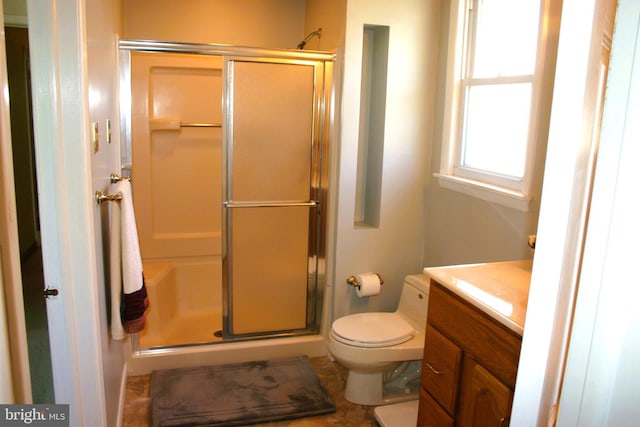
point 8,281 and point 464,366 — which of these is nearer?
point 8,281

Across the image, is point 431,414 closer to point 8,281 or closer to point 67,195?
point 67,195

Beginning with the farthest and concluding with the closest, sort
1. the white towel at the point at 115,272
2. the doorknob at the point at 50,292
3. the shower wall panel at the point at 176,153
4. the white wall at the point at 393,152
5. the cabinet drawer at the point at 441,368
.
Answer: the shower wall panel at the point at 176,153 < the white wall at the point at 393,152 < the white towel at the point at 115,272 < the cabinet drawer at the point at 441,368 < the doorknob at the point at 50,292

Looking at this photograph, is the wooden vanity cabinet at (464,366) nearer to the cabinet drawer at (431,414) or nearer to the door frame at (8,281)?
the cabinet drawer at (431,414)

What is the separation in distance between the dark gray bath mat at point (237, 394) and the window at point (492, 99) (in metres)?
1.35

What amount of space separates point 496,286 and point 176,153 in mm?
2663

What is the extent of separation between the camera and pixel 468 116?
2.67m

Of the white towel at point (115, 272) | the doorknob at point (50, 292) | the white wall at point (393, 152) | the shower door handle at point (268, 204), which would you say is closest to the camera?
the doorknob at point (50, 292)

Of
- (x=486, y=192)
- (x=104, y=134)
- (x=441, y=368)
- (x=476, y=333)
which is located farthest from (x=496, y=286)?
(x=104, y=134)


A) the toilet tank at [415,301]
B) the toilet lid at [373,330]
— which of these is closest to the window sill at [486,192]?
the toilet tank at [415,301]

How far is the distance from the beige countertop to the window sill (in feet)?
1.01

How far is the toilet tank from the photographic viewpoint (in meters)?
2.66

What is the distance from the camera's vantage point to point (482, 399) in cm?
158

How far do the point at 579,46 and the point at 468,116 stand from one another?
192 centimetres

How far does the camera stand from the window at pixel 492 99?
86.4 inches
